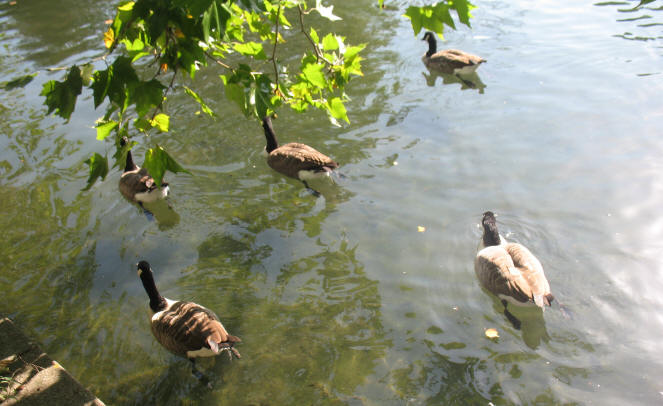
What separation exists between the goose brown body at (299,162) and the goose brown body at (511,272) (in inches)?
107

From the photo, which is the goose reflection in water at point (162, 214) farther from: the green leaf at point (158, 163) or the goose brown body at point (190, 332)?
the green leaf at point (158, 163)

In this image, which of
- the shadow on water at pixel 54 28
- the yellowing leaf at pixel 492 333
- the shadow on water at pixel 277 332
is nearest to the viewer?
the shadow on water at pixel 277 332

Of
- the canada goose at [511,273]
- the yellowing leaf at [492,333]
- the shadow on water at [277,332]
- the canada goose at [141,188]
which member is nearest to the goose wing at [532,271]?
the canada goose at [511,273]

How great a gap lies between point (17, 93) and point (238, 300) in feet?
30.9

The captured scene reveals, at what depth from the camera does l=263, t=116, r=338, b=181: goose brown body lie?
7633 millimetres

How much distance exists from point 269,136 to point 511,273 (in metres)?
4.69

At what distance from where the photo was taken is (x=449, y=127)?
868 centimetres

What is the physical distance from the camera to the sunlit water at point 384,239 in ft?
16.4

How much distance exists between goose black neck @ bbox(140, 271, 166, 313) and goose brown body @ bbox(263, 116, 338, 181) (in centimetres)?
297

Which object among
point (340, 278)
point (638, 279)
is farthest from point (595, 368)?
point (340, 278)

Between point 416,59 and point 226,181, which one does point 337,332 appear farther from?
point 416,59

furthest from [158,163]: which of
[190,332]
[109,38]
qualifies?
[190,332]

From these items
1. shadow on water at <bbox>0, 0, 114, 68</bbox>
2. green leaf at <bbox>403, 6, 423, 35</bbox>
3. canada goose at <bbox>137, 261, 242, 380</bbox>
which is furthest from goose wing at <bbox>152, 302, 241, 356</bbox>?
shadow on water at <bbox>0, 0, 114, 68</bbox>

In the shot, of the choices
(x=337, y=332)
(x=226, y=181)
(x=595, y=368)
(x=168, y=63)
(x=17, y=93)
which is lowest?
(x=595, y=368)
